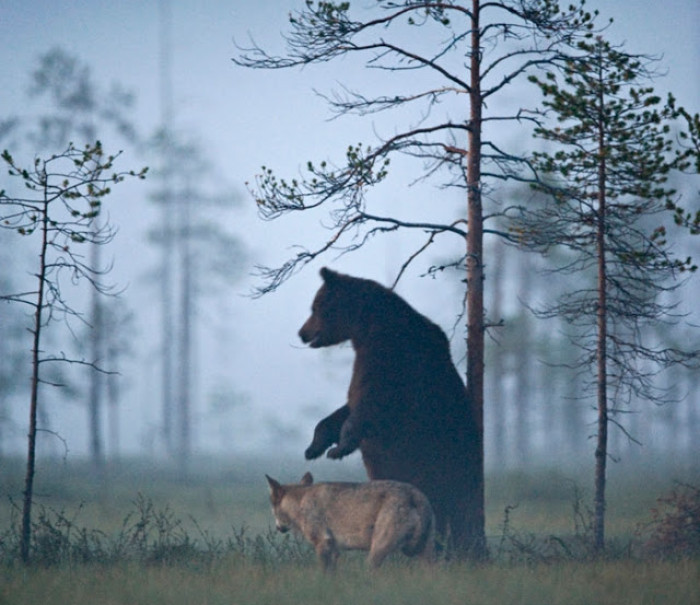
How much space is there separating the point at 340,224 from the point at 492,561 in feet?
16.9

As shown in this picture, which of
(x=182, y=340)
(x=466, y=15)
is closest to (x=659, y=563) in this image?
(x=466, y=15)

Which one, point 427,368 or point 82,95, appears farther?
point 82,95

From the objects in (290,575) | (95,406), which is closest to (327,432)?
(290,575)

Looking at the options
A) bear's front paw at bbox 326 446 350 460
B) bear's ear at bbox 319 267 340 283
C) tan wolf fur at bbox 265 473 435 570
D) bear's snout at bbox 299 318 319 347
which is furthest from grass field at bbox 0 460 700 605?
bear's ear at bbox 319 267 340 283

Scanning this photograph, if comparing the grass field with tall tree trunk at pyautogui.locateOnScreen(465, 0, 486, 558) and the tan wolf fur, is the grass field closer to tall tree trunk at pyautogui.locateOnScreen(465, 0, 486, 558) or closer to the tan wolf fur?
the tan wolf fur

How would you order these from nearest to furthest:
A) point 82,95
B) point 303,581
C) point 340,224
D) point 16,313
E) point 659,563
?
point 303,581 < point 659,563 < point 340,224 < point 82,95 < point 16,313

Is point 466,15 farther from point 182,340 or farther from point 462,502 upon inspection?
point 182,340

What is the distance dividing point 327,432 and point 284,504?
135cm

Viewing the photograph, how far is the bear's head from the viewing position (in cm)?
1188

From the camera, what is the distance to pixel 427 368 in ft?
38.3

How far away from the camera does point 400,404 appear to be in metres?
11.4

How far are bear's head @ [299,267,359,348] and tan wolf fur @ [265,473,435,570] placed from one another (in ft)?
7.07

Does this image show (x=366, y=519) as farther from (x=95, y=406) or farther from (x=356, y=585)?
(x=95, y=406)

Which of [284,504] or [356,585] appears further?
[284,504]
